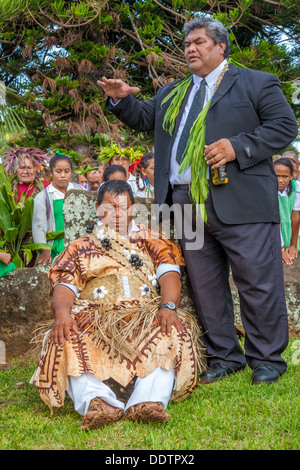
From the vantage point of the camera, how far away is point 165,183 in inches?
144

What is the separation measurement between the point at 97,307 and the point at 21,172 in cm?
285

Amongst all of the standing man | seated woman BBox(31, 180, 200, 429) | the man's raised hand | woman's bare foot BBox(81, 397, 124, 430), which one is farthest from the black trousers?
woman's bare foot BBox(81, 397, 124, 430)

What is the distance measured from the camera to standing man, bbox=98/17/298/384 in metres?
3.31

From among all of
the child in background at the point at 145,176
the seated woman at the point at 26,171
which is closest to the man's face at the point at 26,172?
the seated woman at the point at 26,171

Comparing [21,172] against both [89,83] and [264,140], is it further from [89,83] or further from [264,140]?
[89,83]

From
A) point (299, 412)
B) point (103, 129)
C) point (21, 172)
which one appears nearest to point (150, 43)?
point (103, 129)

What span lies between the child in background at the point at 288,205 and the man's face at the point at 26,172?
2629 millimetres

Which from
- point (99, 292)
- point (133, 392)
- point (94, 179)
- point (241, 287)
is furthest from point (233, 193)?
point (94, 179)

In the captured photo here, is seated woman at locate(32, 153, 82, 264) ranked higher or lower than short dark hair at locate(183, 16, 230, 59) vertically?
lower

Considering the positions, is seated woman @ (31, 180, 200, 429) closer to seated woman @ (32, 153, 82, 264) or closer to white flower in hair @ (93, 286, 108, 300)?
white flower in hair @ (93, 286, 108, 300)

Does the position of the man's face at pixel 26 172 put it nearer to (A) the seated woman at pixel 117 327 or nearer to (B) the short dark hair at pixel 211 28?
(A) the seated woman at pixel 117 327

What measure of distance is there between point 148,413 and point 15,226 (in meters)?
2.79

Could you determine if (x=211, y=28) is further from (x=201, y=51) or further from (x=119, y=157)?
(x=119, y=157)

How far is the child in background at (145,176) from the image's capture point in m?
5.86
